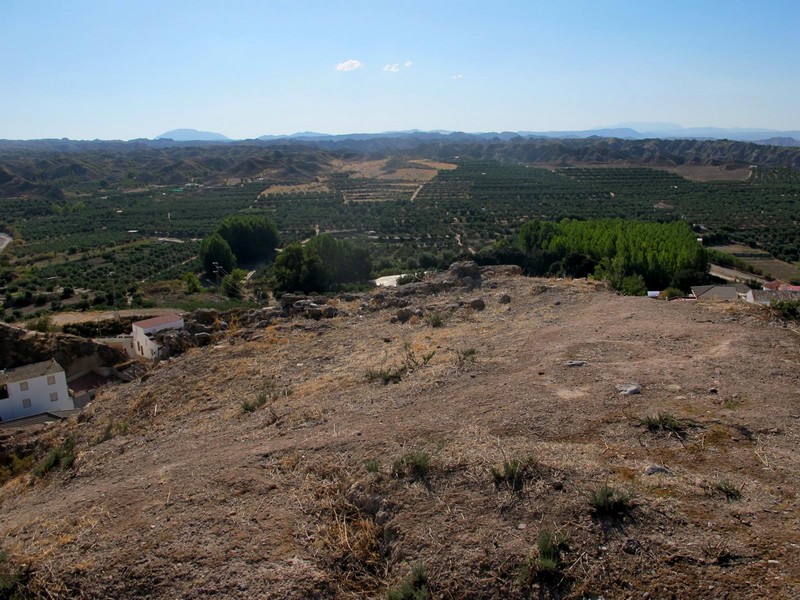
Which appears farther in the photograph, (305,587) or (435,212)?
(435,212)

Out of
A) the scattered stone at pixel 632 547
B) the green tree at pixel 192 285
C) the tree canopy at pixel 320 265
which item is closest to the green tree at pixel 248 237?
the green tree at pixel 192 285

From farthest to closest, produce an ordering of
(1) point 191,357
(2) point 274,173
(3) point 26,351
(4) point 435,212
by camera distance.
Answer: (2) point 274,173 → (4) point 435,212 → (3) point 26,351 → (1) point 191,357

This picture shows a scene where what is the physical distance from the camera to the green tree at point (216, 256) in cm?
4456

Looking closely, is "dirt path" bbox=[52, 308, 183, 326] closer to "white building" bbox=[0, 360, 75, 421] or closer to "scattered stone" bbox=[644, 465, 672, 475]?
"white building" bbox=[0, 360, 75, 421]

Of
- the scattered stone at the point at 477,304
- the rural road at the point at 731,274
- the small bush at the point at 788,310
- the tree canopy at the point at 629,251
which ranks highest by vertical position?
the small bush at the point at 788,310

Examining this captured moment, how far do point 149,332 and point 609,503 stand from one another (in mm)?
20573

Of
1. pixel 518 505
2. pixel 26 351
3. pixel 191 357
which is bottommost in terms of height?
pixel 26 351

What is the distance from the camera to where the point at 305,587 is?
4.87 m

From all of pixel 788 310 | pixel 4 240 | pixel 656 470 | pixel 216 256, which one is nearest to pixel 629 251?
pixel 788 310

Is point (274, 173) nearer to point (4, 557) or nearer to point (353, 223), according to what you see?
point (353, 223)

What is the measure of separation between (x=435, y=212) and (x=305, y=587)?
6563 cm

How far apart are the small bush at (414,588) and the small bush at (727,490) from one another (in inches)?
105

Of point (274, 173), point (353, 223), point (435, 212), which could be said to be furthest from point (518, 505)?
point (274, 173)

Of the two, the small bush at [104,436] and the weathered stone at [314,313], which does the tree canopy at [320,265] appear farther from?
the small bush at [104,436]
